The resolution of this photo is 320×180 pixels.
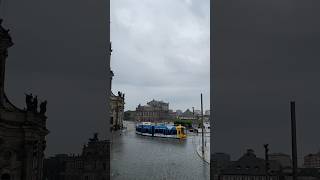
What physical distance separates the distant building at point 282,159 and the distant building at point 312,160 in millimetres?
1073

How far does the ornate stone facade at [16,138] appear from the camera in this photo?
22078mm

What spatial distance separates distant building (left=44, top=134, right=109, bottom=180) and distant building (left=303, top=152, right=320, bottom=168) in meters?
13.4

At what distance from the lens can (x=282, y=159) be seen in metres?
32.4

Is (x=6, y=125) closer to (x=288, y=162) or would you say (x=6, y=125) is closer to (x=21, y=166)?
(x=21, y=166)

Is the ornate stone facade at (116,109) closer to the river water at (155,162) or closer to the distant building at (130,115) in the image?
the river water at (155,162)

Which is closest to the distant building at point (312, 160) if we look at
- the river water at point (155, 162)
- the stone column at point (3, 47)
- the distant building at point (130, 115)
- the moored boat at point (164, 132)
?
the river water at point (155, 162)

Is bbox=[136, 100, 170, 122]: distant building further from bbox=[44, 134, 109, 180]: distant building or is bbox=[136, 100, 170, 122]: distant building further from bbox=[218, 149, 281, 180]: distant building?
bbox=[44, 134, 109, 180]: distant building

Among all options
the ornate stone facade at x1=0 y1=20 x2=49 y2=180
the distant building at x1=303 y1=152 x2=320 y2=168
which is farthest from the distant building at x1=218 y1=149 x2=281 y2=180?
the ornate stone facade at x1=0 y1=20 x2=49 y2=180

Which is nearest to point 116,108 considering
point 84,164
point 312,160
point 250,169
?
point 84,164

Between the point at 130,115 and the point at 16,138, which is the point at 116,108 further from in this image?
the point at 130,115

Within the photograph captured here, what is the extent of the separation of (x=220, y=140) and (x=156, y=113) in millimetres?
82813

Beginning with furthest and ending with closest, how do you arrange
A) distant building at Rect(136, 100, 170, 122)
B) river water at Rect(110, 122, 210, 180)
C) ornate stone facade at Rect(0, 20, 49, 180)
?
distant building at Rect(136, 100, 170, 122) < river water at Rect(110, 122, 210, 180) < ornate stone facade at Rect(0, 20, 49, 180)

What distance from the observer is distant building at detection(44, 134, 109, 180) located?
30031 mm

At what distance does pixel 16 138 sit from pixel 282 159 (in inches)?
713
